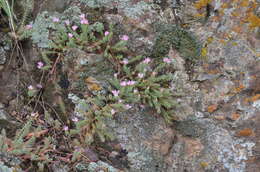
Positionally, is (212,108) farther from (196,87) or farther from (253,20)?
(253,20)

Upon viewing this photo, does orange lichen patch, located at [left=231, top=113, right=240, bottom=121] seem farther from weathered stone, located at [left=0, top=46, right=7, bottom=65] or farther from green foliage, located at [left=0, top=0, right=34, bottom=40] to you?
weathered stone, located at [left=0, top=46, right=7, bottom=65]

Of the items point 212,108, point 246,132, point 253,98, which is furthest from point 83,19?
point 246,132

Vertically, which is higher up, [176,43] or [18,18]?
[18,18]

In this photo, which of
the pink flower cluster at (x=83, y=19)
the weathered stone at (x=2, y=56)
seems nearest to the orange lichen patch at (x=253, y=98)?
the pink flower cluster at (x=83, y=19)

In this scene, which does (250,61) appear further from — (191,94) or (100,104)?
(100,104)

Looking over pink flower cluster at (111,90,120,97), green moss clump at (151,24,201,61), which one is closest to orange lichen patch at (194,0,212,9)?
green moss clump at (151,24,201,61)
